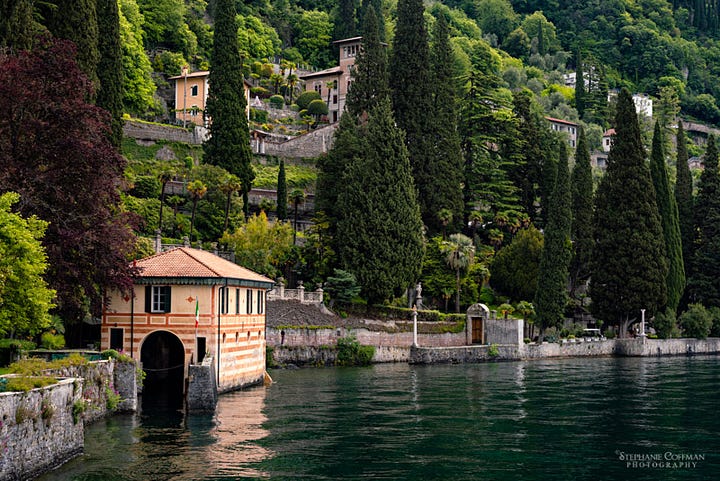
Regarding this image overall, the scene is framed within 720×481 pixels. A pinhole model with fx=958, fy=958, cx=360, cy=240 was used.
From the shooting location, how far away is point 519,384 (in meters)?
47.5

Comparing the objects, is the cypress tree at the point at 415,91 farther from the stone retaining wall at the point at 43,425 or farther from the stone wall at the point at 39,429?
the stone wall at the point at 39,429

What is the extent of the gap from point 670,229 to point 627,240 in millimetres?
8402

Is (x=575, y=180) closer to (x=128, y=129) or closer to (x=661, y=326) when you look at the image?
(x=661, y=326)

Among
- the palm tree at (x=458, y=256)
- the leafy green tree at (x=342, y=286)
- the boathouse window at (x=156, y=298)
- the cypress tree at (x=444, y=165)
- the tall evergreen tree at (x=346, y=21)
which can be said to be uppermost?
the tall evergreen tree at (x=346, y=21)

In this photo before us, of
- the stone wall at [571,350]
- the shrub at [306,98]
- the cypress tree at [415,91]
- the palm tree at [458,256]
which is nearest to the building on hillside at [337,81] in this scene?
the shrub at [306,98]

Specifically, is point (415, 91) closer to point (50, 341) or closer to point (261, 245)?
point (261, 245)

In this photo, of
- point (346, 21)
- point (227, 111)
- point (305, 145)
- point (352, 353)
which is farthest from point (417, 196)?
point (346, 21)

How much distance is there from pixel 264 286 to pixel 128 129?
149ft

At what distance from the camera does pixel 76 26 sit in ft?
161

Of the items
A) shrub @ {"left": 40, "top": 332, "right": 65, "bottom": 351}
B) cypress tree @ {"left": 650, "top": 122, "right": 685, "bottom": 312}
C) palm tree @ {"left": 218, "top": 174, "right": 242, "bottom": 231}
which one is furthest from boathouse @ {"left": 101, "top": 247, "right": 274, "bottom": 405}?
cypress tree @ {"left": 650, "top": 122, "right": 685, "bottom": 312}

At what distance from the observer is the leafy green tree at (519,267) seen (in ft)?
267

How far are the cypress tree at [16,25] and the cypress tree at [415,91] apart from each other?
44.0 metres

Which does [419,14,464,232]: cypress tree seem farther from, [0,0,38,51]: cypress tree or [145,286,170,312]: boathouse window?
[145,286,170,312]: boathouse window

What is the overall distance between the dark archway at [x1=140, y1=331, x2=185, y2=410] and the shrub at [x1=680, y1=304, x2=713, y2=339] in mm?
53444
